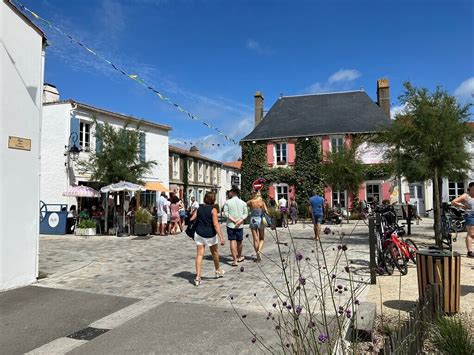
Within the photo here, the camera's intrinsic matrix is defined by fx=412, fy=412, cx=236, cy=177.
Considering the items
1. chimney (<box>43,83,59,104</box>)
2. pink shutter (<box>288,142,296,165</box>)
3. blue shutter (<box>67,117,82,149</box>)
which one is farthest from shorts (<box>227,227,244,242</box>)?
pink shutter (<box>288,142,296,165</box>)

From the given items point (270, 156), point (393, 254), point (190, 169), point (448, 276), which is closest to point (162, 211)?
point (393, 254)

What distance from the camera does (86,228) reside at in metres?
16.2

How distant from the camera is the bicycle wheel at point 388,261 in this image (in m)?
7.28

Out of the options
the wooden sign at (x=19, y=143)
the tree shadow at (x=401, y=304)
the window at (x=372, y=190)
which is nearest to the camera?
the tree shadow at (x=401, y=304)

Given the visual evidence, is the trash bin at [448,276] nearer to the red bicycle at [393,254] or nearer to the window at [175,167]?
the red bicycle at [393,254]

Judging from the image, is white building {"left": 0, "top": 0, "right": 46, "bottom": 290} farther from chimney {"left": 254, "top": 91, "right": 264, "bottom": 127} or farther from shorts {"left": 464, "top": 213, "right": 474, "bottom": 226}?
chimney {"left": 254, "top": 91, "right": 264, "bottom": 127}

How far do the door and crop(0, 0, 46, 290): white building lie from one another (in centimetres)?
2441

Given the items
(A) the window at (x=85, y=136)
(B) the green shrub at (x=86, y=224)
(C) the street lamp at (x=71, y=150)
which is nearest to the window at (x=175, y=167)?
(A) the window at (x=85, y=136)

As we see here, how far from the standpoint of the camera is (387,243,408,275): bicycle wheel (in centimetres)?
724

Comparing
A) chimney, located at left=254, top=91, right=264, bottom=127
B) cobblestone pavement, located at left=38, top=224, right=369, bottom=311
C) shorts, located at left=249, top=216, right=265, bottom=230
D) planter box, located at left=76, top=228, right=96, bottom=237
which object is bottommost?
cobblestone pavement, located at left=38, top=224, right=369, bottom=311

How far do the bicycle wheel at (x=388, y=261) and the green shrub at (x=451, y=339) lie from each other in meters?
3.96

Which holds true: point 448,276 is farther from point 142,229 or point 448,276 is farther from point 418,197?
point 418,197

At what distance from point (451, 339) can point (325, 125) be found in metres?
26.8

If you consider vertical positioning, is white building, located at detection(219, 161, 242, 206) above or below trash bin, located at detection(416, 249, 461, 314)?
above
